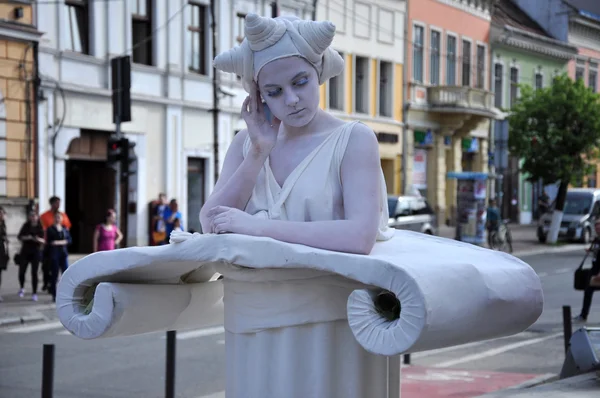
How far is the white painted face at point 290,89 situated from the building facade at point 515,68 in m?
37.9

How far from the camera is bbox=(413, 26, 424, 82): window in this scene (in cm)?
3669

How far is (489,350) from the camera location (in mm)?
10969

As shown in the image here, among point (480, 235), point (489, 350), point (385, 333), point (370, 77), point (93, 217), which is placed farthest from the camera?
point (370, 77)

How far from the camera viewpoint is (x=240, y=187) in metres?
3.47

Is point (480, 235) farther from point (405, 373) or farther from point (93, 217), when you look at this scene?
point (405, 373)

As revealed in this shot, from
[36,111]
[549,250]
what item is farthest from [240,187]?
[549,250]

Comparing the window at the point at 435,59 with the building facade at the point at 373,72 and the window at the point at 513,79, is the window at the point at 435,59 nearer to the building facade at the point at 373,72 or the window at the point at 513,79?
the building facade at the point at 373,72

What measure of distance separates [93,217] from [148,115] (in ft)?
9.88

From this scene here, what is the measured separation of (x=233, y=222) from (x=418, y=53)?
34.3 meters

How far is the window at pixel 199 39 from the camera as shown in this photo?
86.2ft

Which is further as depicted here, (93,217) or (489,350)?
(93,217)

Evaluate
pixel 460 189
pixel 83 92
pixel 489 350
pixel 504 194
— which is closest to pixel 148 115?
pixel 83 92

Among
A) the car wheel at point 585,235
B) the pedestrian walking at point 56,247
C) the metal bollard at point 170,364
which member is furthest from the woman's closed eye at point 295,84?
the car wheel at point 585,235

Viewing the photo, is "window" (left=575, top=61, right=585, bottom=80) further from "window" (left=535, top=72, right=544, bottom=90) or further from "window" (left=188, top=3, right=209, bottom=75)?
"window" (left=188, top=3, right=209, bottom=75)
